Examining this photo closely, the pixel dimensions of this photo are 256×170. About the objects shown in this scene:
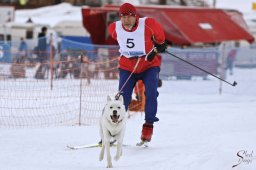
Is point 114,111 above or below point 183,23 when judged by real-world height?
above

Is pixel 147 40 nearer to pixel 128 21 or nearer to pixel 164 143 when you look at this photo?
pixel 128 21

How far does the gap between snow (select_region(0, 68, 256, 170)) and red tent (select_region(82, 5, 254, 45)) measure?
864 cm

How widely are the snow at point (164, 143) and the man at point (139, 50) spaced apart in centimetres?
55

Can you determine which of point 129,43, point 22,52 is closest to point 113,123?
point 129,43

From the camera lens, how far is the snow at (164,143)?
6188 mm

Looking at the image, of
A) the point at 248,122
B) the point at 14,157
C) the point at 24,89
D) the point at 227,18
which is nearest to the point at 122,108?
the point at 14,157

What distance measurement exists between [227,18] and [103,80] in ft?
35.2

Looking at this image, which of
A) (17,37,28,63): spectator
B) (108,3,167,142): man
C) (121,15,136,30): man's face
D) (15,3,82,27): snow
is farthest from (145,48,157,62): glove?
(15,3,82,27): snow

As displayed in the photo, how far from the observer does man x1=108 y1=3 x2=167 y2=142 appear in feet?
23.3

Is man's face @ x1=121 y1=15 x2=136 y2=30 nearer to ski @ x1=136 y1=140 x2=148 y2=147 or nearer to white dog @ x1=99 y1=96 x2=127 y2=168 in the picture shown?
white dog @ x1=99 y1=96 x2=127 y2=168

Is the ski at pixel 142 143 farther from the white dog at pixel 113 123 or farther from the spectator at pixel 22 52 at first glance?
the spectator at pixel 22 52

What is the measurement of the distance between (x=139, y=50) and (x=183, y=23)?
1577 centimetres

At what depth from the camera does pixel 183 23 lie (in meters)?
22.8

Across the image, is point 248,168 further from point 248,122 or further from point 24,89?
point 24,89
